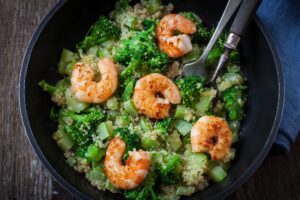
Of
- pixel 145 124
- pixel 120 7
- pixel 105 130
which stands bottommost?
pixel 105 130

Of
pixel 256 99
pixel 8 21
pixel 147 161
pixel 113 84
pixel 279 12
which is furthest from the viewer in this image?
pixel 8 21

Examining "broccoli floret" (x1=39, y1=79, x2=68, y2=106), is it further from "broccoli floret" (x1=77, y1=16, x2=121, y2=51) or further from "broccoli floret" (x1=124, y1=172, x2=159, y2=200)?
"broccoli floret" (x1=124, y1=172, x2=159, y2=200)

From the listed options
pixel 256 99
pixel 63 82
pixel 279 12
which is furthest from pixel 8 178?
pixel 279 12

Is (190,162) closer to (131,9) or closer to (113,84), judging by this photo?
(113,84)

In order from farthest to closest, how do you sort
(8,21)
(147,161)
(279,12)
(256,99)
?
(8,21)
(279,12)
(256,99)
(147,161)

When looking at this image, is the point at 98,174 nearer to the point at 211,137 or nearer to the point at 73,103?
the point at 73,103

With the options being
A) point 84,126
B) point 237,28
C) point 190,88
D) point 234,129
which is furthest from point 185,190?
point 237,28
